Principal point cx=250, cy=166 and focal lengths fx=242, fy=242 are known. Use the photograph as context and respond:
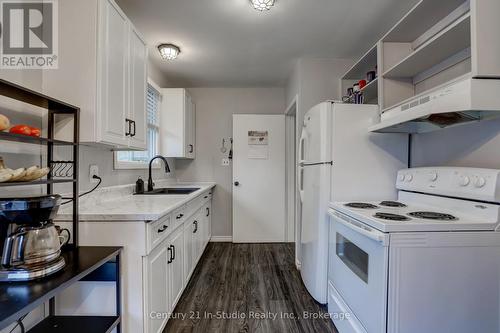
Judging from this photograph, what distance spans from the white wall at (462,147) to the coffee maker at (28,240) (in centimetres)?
219

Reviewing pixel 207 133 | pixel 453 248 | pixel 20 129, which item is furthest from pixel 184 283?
pixel 207 133

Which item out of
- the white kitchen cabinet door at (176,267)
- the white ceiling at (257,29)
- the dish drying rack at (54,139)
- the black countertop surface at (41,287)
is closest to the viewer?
the black countertop surface at (41,287)

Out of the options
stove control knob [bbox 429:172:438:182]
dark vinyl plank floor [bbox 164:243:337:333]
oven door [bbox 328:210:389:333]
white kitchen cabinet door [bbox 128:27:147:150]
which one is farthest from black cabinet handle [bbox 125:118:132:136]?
stove control knob [bbox 429:172:438:182]

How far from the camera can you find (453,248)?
1.17m

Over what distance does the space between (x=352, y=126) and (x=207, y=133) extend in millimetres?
2425

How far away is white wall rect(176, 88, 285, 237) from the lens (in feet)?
12.5

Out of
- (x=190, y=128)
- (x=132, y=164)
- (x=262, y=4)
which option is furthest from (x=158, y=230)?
(x=190, y=128)

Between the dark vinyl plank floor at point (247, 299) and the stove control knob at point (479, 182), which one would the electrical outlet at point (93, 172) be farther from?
the stove control knob at point (479, 182)

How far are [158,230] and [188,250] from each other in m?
0.88

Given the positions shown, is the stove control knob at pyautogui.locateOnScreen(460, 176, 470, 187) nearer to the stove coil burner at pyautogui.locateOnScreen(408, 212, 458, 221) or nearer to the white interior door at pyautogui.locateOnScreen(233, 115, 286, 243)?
the stove coil burner at pyautogui.locateOnScreen(408, 212, 458, 221)

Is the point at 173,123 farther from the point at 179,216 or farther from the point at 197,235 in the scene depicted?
the point at 179,216

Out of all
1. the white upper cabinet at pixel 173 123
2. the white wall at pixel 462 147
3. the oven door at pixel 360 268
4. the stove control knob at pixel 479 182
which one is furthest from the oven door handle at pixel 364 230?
the white upper cabinet at pixel 173 123

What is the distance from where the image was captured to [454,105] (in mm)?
1199

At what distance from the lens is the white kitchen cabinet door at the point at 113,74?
4.55 ft
